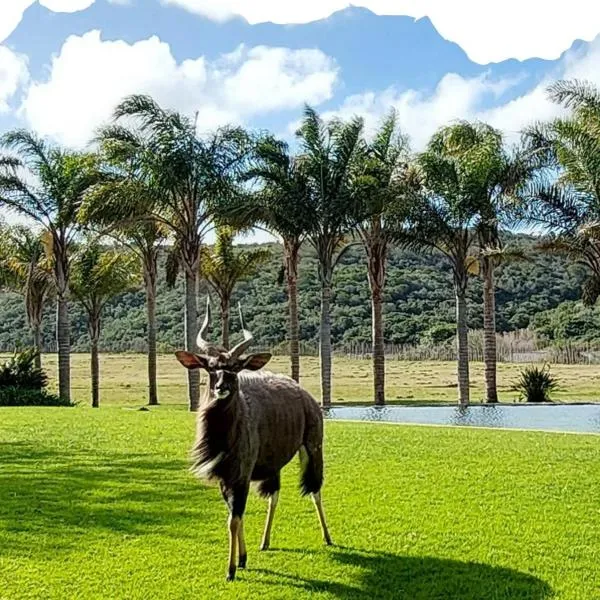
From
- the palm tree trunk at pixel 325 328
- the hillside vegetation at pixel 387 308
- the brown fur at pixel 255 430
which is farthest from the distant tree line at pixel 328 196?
the hillside vegetation at pixel 387 308

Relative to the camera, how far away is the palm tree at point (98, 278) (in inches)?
1232

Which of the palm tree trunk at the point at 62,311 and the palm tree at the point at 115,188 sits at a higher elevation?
the palm tree at the point at 115,188

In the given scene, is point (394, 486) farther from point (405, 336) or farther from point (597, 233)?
point (405, 336)

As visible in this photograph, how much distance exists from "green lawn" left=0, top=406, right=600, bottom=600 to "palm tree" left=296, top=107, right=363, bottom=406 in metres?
11.9

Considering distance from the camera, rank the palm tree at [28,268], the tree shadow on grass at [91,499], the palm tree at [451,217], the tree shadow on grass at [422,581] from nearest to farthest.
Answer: the tree shadow on grass at [422,581]
the tree shadow on grass at [91,499]
the palm tree at [451,217]
the palm tree at [28,268]

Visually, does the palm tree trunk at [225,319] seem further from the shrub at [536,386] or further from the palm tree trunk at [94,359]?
the shrub at [536,386]

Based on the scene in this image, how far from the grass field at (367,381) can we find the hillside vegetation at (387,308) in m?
2.11

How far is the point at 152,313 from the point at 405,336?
84.1ft

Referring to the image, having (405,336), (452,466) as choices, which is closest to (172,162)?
(452,466)

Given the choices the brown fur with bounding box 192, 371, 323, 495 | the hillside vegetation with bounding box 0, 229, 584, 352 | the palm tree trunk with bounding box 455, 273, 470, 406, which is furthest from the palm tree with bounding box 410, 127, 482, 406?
the hillside vegetation with bounding box 0, 229, 584, 352

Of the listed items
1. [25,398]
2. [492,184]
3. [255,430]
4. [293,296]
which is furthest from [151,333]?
[255,430]

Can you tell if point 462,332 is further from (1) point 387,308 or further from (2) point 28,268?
(1) point 387,308

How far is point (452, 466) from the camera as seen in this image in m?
11.3

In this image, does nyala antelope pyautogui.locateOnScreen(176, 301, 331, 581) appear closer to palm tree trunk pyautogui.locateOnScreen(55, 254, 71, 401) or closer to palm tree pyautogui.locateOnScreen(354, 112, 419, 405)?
palm tree pyautogui.locateOnScreen(354, 112, 419, 405)
